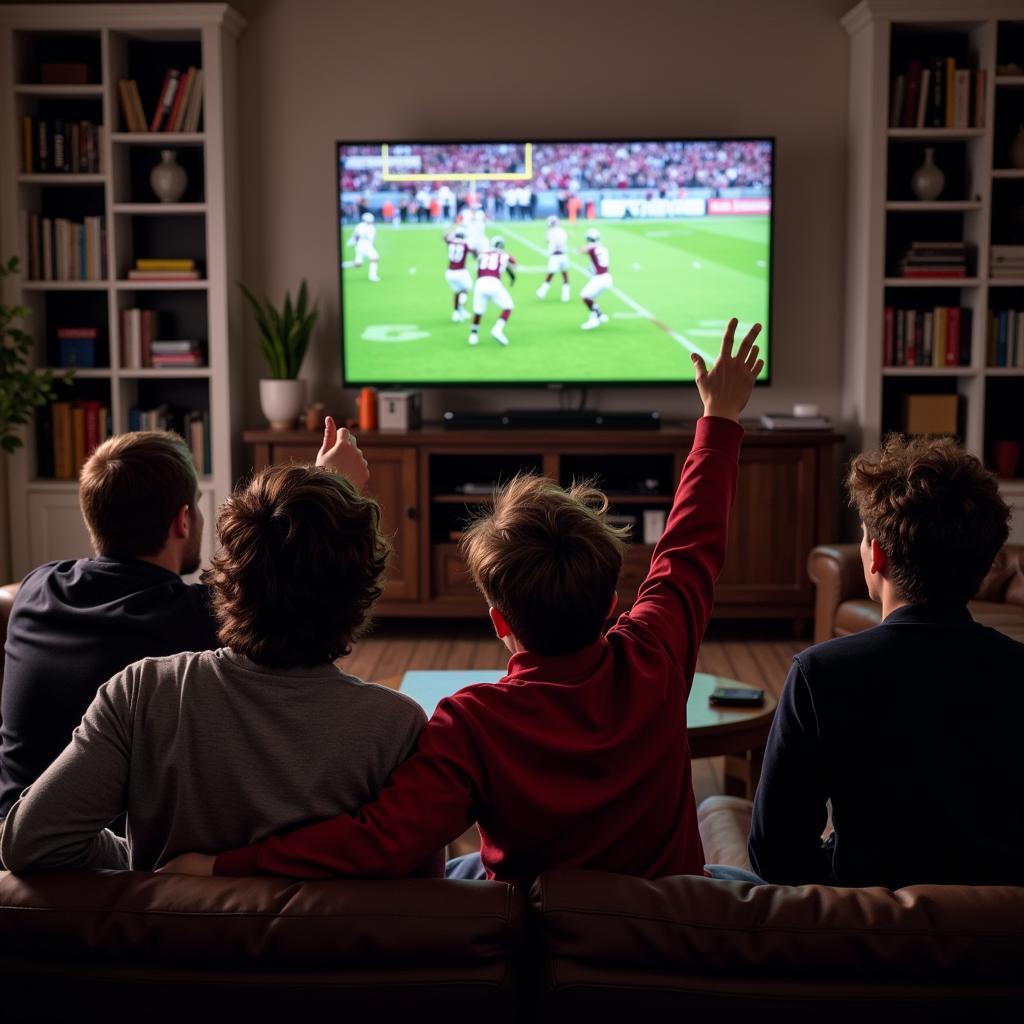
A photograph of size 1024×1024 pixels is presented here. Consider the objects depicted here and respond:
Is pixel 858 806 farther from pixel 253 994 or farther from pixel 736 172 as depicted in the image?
pixel 736 172

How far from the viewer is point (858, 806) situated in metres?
1.56

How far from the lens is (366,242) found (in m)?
5.15

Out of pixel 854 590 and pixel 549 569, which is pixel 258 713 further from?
pixel 854 590

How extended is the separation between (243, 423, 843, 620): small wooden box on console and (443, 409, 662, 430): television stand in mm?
58

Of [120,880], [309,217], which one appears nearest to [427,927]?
[120,880]

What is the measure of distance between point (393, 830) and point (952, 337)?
14.0 feet

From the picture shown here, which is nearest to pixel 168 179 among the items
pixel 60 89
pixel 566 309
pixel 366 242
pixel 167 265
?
pixel 167 265

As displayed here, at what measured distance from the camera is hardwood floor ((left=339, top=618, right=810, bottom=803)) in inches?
181

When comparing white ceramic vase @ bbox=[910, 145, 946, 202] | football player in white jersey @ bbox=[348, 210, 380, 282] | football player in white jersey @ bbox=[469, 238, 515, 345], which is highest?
white ceramic vase @ bbox=[910, 145, 946, 202]

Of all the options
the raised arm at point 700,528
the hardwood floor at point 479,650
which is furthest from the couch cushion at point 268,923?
the hardwood floor at point 479,650

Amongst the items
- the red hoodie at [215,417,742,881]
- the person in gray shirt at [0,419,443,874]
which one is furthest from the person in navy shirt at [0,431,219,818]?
the red hoodie at [215,417,742,881]

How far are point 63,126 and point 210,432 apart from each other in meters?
1.32

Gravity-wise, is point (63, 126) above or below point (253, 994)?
above

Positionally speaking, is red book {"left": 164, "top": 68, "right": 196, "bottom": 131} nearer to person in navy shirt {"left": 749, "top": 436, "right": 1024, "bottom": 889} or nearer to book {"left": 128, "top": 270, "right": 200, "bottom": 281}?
book {"left": 128, "top": 270, "right": 200, "bottom": 281}
